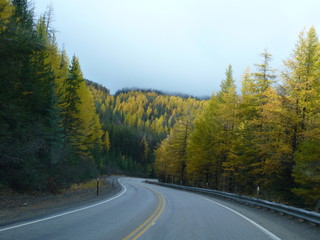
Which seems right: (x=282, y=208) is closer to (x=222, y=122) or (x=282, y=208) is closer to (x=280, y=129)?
(x=280, y=129)

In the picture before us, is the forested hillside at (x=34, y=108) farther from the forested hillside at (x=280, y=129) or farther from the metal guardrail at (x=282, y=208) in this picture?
the forested hillside at (x=280, y=129)

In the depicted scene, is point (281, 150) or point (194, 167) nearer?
point (281, 150)

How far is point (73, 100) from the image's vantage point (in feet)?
107

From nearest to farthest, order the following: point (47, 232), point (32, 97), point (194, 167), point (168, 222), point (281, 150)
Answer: point (47, 232) → point (168, 222) → point (281, 150) → point (32, 97) → point (194, 167)

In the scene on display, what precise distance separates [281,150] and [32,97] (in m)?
17.1

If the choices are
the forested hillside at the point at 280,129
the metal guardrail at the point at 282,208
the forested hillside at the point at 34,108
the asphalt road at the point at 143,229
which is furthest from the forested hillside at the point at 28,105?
the forested hillside at the point at 280,129

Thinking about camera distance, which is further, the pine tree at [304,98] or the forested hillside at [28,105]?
the pine tree at [304,98]

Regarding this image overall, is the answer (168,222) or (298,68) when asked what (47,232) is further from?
(298,68)

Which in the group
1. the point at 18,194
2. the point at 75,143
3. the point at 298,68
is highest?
the point at 298,68

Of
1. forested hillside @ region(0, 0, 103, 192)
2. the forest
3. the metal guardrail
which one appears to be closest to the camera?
the metal guardrail

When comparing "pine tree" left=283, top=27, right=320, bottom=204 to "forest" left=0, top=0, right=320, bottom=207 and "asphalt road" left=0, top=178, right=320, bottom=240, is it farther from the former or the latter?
"asphalt road" left=0, top=178, right=320, bottom=240

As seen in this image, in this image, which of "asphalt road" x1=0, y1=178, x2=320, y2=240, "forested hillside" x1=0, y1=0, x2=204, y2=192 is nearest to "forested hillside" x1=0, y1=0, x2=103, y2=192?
"forested hillside" x1=0, y1=0, x2=204, y2=192

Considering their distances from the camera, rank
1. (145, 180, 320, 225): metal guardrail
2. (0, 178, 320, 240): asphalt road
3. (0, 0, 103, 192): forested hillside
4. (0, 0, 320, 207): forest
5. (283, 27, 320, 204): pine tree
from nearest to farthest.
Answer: (0, 178, 320, 240): asphalt road → (145, 180, 320, 225): metal guardrail → (0, 0, 103, 192): forested hillside → (0, 0, 320, 207): forest → (283, 27, 320, 204): pine tree

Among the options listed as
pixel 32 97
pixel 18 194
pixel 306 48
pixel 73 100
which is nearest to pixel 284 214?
pixel 306 48
